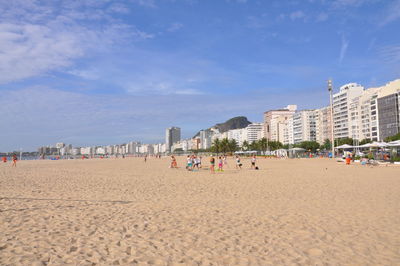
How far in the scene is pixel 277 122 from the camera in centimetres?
15525

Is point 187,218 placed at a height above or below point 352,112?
below

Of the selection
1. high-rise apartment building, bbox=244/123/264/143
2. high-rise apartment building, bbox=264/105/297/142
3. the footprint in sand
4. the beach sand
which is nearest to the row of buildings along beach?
high-rise apartment building, bbox=264/105/297/142

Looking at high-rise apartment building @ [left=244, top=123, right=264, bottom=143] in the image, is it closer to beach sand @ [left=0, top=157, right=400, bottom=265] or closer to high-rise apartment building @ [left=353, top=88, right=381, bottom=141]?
Answer: high-rise apartment building @ [left=353, top=88, right=381, bottom=141]

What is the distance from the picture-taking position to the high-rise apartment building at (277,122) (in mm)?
148788

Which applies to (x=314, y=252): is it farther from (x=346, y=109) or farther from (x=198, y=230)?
(x=346, y=109)

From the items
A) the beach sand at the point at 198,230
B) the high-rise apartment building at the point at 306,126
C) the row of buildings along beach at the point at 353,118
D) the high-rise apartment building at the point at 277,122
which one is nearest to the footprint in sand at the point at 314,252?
the beach sand at the point at 198,230

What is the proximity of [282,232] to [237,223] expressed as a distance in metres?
1.08

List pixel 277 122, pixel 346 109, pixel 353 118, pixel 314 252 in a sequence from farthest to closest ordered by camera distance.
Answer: pixel 277 122 → pixel 346 109 → pixel 353 118 → pixel 314 252

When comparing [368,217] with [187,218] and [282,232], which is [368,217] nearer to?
[282,232]

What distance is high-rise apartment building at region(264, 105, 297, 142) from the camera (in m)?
149

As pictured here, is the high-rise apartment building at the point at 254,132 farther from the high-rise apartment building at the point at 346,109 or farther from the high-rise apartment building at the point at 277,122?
the high-rise apartment building at the point at 346,109

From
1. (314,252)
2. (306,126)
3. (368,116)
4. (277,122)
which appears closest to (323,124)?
(306,126)

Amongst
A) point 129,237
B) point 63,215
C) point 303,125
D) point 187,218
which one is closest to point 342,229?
point 187,218

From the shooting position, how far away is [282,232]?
6.10m
